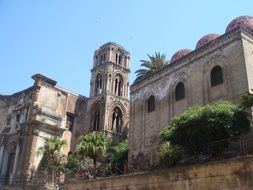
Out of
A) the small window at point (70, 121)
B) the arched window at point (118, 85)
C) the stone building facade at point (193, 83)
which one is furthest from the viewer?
the arched window at point (118, 85)

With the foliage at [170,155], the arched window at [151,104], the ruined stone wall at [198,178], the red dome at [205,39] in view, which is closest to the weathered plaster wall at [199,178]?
the ruined stone wall at [198,178]

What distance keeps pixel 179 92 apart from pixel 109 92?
60.6ft

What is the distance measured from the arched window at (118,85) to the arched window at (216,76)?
2258 centimetres

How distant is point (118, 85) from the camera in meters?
43.0

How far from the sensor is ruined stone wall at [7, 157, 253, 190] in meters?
11.3

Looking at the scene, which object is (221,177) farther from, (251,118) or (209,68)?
(209,68)

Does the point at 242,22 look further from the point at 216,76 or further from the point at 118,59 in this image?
the point at 118,59

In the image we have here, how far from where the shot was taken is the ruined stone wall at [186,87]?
19.3m

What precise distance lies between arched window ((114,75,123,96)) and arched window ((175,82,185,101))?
1976 cm

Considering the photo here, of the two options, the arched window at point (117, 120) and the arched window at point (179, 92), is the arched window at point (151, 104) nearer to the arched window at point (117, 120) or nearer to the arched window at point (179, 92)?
the arched window at point (179, 92)

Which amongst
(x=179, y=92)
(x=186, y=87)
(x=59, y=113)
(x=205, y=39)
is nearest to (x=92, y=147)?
(x=179, y=92)

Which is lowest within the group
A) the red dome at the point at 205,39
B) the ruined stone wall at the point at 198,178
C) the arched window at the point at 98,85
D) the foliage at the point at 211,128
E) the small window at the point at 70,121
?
the ruined stone wall at the point at 198,178

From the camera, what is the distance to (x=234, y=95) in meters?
18.6

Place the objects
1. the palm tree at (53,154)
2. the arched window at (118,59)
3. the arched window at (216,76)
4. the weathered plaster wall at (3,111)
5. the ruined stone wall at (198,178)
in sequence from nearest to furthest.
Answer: the ruined stone wall at (198,178), the arched window at (216,76), the palm tree at (53,154), the weathered plaster wall at (3,111), the arched window at (118,59)
